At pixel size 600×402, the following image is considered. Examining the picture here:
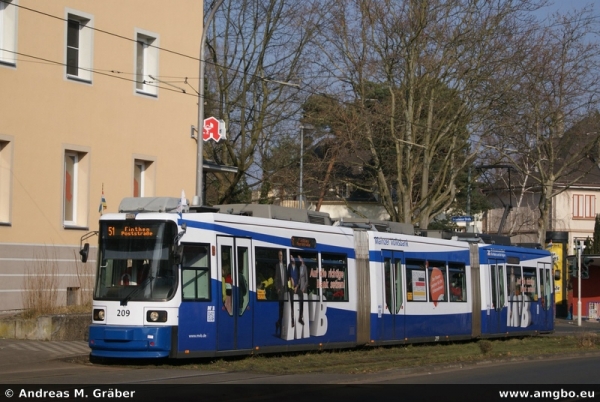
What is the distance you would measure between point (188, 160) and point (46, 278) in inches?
314

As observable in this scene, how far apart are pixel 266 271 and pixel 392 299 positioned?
4.87 meters

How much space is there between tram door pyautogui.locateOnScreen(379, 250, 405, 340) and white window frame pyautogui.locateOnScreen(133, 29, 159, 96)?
9.91 meters

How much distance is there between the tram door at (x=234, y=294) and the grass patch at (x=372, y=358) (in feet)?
1.48

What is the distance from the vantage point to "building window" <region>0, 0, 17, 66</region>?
76.8 ft

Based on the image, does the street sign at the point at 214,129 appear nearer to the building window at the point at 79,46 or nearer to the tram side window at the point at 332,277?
the building window at the point at 79,46

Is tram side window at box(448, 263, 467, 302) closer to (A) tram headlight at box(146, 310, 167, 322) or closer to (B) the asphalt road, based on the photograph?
(B) the asphalt road

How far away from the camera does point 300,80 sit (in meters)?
36.5

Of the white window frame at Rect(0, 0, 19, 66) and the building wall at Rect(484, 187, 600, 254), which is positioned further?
the building wall at Rect(484, 187, 600, 254)

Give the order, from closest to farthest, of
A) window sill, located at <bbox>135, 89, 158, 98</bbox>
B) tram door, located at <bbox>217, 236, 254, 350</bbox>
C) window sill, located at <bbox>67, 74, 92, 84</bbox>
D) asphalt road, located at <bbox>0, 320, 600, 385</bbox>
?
asphalt road, located at <bbox>0, 320, 600, 385</bbox> → tram door, located at <bbox>217, 236, 254, 350</bbox> → window sill, located at <bbox>67, 74, 92, 84</bbox> → window sill, located at <bbox>135, 89, 158, 98</bbox>

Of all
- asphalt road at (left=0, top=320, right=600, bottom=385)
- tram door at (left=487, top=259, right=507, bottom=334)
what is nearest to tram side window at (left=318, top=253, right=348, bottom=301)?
asphalt road at (left=0, top=320, right=600, bottom=385)

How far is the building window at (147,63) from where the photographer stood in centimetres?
2773
